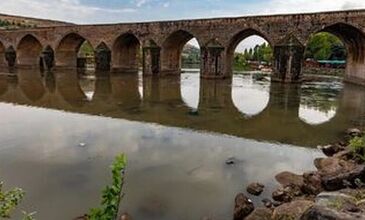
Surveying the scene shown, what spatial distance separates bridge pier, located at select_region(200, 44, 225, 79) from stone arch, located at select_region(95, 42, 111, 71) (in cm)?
1187

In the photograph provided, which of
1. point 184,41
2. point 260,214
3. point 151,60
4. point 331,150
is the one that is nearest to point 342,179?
point 260,214

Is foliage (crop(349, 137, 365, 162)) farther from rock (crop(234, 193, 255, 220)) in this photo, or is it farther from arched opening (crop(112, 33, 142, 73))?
arched opening (crop(112, 33, 142, 73))

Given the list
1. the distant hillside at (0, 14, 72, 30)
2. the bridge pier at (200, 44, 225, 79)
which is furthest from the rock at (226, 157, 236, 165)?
the distant hillside at (0, 14, 72, 30)

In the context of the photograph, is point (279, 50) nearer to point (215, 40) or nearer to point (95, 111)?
point (215, 40)

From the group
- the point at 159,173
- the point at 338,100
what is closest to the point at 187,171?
the point at 159,173

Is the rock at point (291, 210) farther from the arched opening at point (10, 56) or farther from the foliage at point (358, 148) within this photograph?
the arched opening at point (10, 56)

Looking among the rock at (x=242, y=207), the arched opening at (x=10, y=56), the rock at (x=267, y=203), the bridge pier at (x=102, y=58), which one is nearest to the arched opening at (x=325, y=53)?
the bridge pier at (x=102, y=58)

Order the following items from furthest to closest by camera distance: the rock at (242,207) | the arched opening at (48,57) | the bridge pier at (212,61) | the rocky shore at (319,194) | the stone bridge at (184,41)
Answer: the arched opening at (48,57) < the bridge pier at (212,61) < the stone bridge at (184,41) < the rock at (242,207) < the rocky shore at (319,194)

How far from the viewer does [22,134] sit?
11.2m

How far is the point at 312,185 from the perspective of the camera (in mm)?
6953

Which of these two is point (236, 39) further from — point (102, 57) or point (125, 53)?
point (102, 57)

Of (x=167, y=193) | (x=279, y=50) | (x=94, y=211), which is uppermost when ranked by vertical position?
(x=279, y=50)

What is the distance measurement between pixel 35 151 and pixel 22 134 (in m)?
2.16

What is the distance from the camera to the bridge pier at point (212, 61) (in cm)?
3152
